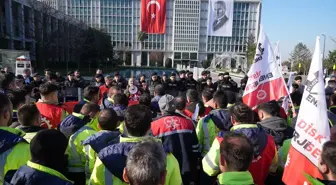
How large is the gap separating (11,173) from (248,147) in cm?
172

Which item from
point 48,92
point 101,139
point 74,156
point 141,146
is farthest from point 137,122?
point 48,92

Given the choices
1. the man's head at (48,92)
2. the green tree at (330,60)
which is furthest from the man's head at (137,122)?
the green tree at (330,60)

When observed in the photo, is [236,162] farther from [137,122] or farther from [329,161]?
[137,122]

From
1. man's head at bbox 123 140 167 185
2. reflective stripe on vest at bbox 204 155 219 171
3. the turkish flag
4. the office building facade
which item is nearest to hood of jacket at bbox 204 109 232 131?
reflective stripe on vest at bbox 204 155 219 171

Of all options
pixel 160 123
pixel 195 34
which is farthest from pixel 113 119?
pixel 195 34

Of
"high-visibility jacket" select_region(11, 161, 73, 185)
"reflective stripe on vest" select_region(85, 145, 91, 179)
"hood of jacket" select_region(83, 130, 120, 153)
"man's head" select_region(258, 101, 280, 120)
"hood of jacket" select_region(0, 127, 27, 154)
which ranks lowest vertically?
"reflective stripe on vest" select_region(85, 145, 91, 179)

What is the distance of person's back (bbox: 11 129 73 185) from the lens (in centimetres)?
207

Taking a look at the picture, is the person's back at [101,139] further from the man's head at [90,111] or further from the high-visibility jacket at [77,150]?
the man's head at [90,111]

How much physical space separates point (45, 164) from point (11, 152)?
0.50 metres

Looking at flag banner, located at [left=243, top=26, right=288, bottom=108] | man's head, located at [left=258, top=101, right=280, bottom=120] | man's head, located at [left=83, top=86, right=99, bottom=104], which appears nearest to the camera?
man's head, located at [left=258, top=101, right=280, bottom=120]

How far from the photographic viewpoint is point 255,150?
2.75 metres

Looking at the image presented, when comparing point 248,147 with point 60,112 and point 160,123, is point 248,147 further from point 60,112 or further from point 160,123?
point 60,112

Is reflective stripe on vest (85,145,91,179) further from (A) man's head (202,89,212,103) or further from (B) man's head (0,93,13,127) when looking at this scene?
(A) man's head (202,89,212,103)

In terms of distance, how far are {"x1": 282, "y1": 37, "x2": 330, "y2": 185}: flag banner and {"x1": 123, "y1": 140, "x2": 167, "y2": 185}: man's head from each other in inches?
46.7
